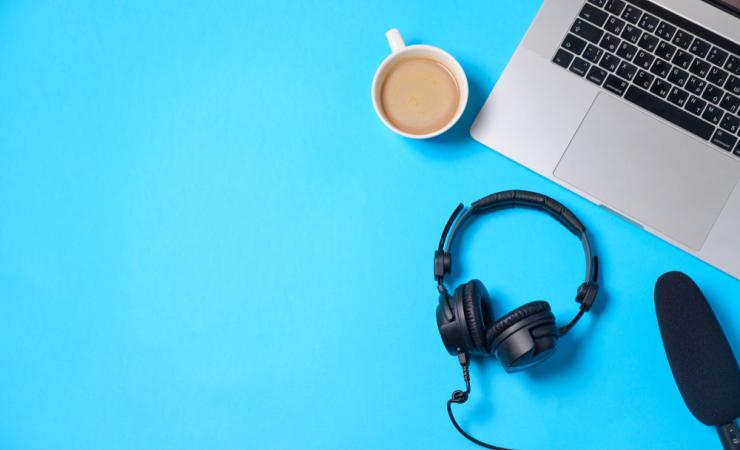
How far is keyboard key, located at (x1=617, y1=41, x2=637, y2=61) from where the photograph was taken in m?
0.94

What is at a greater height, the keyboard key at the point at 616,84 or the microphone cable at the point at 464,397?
the keyboard key at the point at 616,84

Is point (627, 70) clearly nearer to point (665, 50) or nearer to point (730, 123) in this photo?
point (665, 50)

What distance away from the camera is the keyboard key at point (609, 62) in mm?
949

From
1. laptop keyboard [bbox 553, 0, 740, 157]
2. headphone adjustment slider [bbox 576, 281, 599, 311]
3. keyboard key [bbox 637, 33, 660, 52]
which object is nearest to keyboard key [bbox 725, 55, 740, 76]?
laptop keyboard [bbox 553, 0, 740, 157]

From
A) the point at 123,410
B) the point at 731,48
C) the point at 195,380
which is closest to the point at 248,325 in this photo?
the point at 195,380

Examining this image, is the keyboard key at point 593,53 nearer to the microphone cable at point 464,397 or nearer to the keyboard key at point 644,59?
the keyboard key at point 644,59

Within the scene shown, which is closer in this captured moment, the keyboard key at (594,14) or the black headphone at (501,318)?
the black headphone at (501,318)

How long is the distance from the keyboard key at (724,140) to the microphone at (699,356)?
0.19 meters

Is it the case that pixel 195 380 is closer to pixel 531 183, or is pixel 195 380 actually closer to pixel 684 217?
pixel 531 183

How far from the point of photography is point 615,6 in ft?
3.11

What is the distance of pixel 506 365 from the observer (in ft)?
2.82

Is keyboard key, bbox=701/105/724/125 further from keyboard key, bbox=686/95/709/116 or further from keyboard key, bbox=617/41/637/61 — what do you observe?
keyboard key, bbox=617/41/637/61

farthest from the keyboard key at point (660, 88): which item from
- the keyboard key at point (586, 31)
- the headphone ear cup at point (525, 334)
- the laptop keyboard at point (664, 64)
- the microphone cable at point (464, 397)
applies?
the microphone cable at point (464, 397)

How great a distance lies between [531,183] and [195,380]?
608 millimetres
